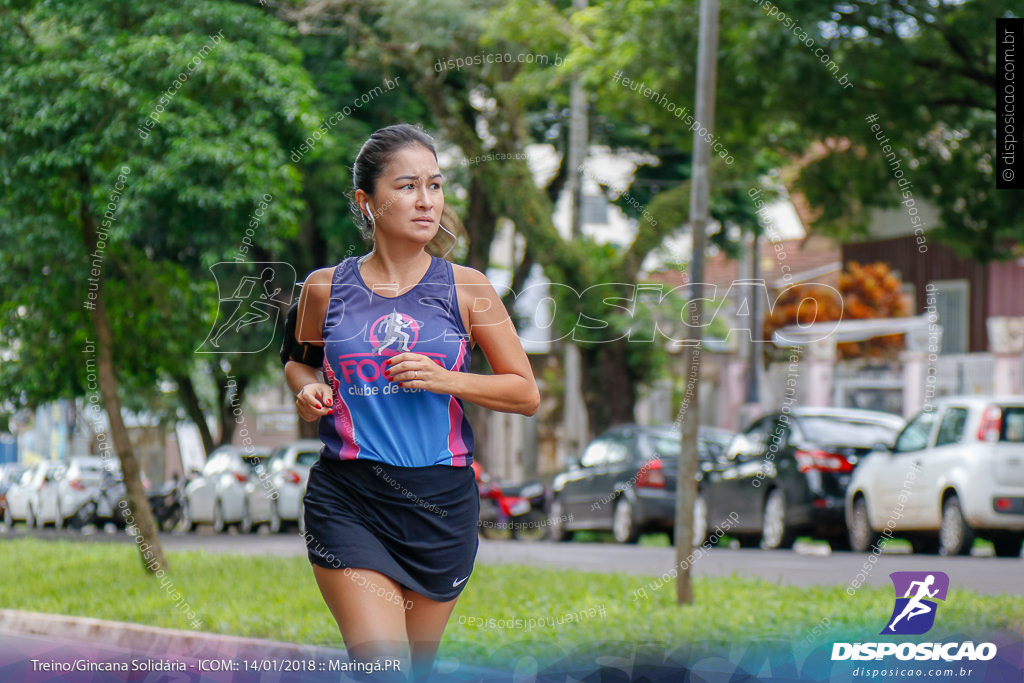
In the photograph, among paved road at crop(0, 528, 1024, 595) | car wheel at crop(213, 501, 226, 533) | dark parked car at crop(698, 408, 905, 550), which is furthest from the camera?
car wheel at crop(213, 501, 226, 533)

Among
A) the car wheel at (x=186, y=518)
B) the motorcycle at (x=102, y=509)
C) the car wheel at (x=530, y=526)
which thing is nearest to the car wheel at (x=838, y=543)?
the car wheel at (x=530, y=526)

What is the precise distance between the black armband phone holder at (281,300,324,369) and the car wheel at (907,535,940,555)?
10687mm

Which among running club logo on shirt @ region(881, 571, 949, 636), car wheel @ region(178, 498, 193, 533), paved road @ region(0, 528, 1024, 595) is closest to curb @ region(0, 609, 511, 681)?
running club logo on shirt @ region(881, 571, 949, 636)

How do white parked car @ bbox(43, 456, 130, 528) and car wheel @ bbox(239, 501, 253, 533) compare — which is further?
white parked car @ bbox(43, 456, 130, 528)

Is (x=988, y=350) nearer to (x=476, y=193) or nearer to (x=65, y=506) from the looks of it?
(x=476, y=193)

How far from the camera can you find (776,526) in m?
13.9

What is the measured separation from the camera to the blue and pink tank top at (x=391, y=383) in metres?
3.12

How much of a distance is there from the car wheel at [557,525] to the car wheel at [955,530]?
4.75m

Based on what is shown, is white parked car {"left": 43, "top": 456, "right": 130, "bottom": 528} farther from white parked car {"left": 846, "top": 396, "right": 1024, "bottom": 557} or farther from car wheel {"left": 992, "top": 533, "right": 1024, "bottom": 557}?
car wheel {"left": 992, "top": 533, "right": 1024, "bottom": 557}

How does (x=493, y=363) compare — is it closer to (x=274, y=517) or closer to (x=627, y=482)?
(x=627, y=482)

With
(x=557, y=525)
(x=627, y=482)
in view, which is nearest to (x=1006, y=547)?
(x=627, y=482)

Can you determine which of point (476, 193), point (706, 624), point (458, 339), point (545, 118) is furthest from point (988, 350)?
point (458, 339)

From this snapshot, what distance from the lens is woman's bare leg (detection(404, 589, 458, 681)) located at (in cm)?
324

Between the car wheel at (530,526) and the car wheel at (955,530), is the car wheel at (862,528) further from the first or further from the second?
the car wheel at (530,526)
